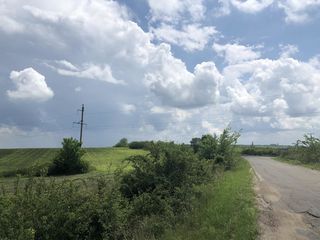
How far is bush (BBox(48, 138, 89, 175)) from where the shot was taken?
64.6m

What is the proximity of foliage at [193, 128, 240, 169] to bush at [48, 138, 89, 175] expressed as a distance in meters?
26.5

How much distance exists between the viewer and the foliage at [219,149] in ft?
131

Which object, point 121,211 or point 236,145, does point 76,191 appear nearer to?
point 121,211

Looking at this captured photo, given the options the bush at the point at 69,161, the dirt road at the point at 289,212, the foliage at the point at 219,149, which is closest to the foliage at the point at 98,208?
the dirt road at the point at 289,212

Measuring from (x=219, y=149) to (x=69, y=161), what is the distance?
29581 millimetres

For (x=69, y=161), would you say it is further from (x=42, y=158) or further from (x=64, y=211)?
(x=64, y=211)

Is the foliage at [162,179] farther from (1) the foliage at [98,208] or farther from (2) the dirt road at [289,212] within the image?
(2) the dirt road at [289,212]

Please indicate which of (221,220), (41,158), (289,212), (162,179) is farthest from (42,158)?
(221,220)

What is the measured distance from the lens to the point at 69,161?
64938 mm

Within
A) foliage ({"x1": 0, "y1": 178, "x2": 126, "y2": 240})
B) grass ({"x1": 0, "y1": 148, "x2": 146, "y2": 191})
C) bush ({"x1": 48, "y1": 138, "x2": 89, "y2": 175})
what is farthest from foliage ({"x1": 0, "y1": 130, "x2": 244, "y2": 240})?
bush ({"x1": 48, "y1": 138, "x2": 89, "y2": 175})

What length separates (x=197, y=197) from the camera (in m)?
17.8

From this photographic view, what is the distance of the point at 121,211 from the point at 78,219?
1409 millimetres

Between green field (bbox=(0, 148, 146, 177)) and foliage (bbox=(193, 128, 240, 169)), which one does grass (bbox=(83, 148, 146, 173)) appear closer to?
green field (bbox=(0, 148, 146, 177))

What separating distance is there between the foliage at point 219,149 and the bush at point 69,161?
26.5m
